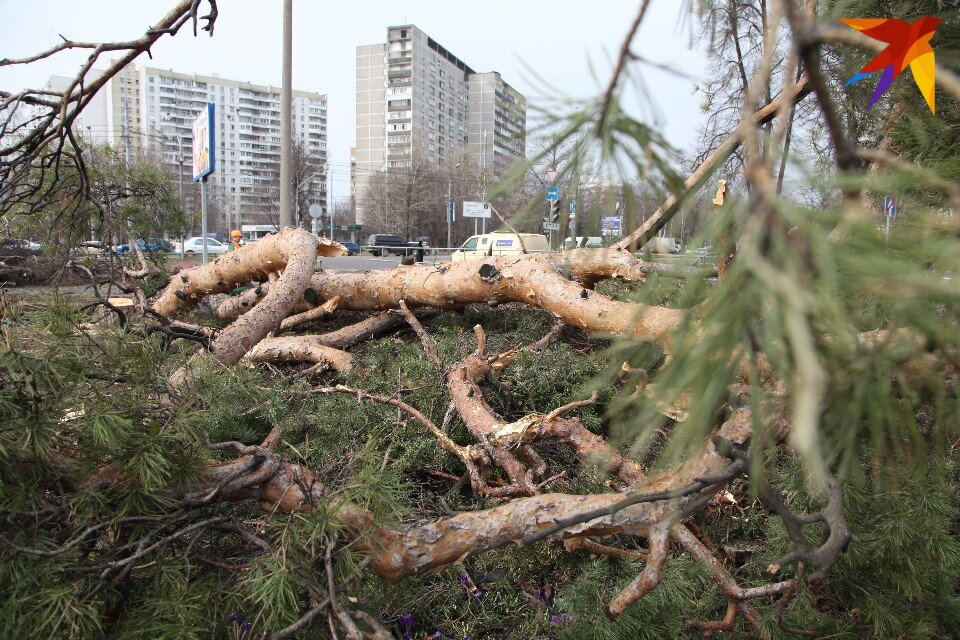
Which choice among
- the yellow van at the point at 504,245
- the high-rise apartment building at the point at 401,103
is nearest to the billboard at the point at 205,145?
the yellow van at the point at 504,245

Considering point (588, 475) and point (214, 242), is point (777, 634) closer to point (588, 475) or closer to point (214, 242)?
point (588, 475)

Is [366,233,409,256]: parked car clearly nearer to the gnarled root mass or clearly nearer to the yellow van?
the yellow van

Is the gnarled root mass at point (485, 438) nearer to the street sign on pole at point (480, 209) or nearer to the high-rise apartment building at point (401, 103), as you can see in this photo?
the street sign on pole at point (480, 209)

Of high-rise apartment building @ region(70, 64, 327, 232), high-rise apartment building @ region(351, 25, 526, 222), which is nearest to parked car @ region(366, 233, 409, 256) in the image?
high-rise apartment building @ region(351, 25, 526, 222)

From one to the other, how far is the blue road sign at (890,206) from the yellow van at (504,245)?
57 centimetres

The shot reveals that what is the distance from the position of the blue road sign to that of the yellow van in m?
0.57

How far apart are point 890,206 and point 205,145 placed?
12371 millimetres

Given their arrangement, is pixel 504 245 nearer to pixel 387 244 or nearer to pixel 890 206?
pixel 890 206

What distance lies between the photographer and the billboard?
1073 centimetres

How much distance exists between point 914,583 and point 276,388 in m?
3.33

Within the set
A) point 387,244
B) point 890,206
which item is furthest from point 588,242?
point 387,244

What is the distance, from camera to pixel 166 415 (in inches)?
64.7

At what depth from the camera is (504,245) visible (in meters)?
11.5

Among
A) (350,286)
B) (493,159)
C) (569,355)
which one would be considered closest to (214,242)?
(350,286)
